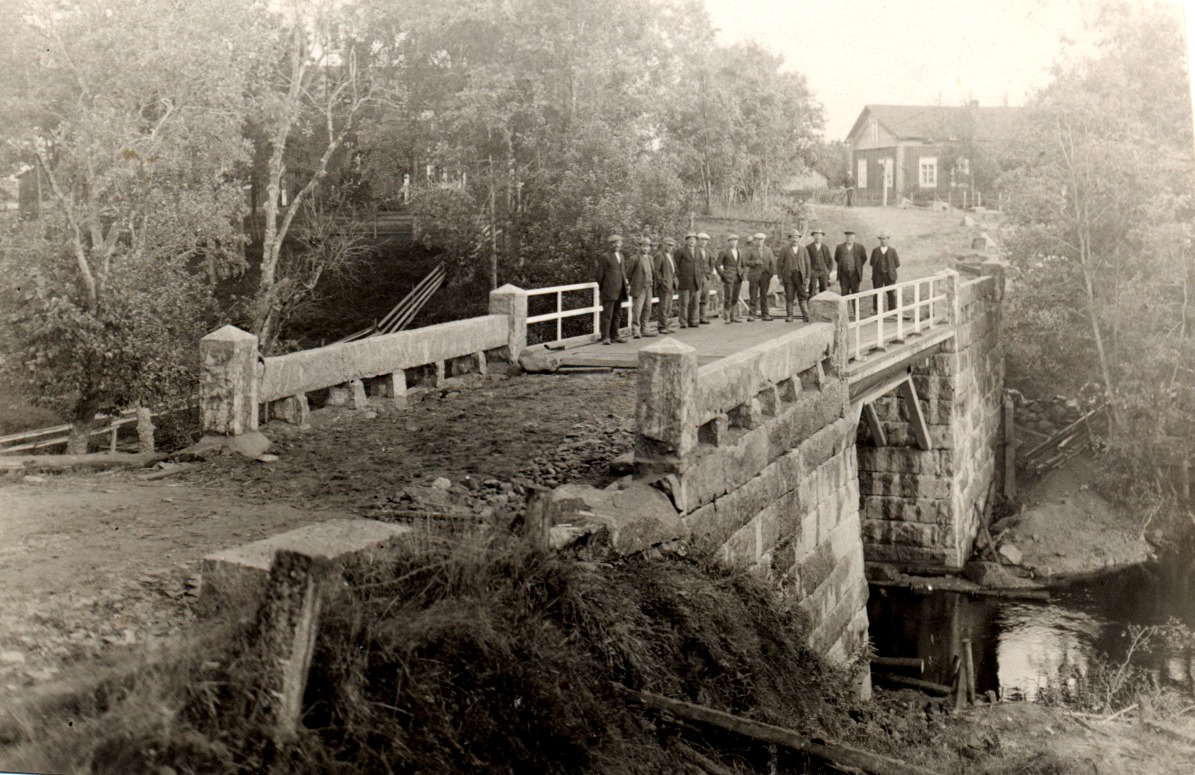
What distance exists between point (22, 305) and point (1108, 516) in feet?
69.9

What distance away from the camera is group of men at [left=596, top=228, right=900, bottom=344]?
56.6 feet

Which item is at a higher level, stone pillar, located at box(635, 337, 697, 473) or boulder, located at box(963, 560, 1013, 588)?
stone pillar, located at box(635, 337, 697, 473)

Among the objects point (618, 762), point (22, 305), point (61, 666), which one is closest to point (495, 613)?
point (618, 762)

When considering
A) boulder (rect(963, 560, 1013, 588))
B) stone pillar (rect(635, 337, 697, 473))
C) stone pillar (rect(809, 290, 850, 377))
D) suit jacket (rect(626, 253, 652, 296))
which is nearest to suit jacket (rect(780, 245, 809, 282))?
suit jacket (rect(626, 253, 652, 296))

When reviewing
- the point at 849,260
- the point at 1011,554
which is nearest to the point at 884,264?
the point at 849,260

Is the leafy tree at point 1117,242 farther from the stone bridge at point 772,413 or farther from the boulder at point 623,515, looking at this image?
the boulder at point 623,515

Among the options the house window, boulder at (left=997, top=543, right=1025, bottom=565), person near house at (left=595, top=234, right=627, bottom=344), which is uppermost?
the house window

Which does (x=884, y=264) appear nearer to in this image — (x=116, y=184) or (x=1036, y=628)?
(x=1036, y=628)

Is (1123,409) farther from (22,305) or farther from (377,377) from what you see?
(22,305)

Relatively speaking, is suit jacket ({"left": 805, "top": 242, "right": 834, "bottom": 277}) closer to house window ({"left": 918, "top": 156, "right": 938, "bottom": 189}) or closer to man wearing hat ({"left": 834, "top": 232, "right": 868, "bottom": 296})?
man wearing hat ({"left": 834, "top": 232, "right": 868, "bottom": 296})

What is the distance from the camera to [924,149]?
4119 cm

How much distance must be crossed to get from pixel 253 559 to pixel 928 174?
42.8 m

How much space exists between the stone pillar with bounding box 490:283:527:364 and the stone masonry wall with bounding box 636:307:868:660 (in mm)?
3763

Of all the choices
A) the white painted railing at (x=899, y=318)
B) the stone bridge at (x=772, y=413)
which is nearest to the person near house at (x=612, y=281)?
the stone bridge at (x=772, y=413)
